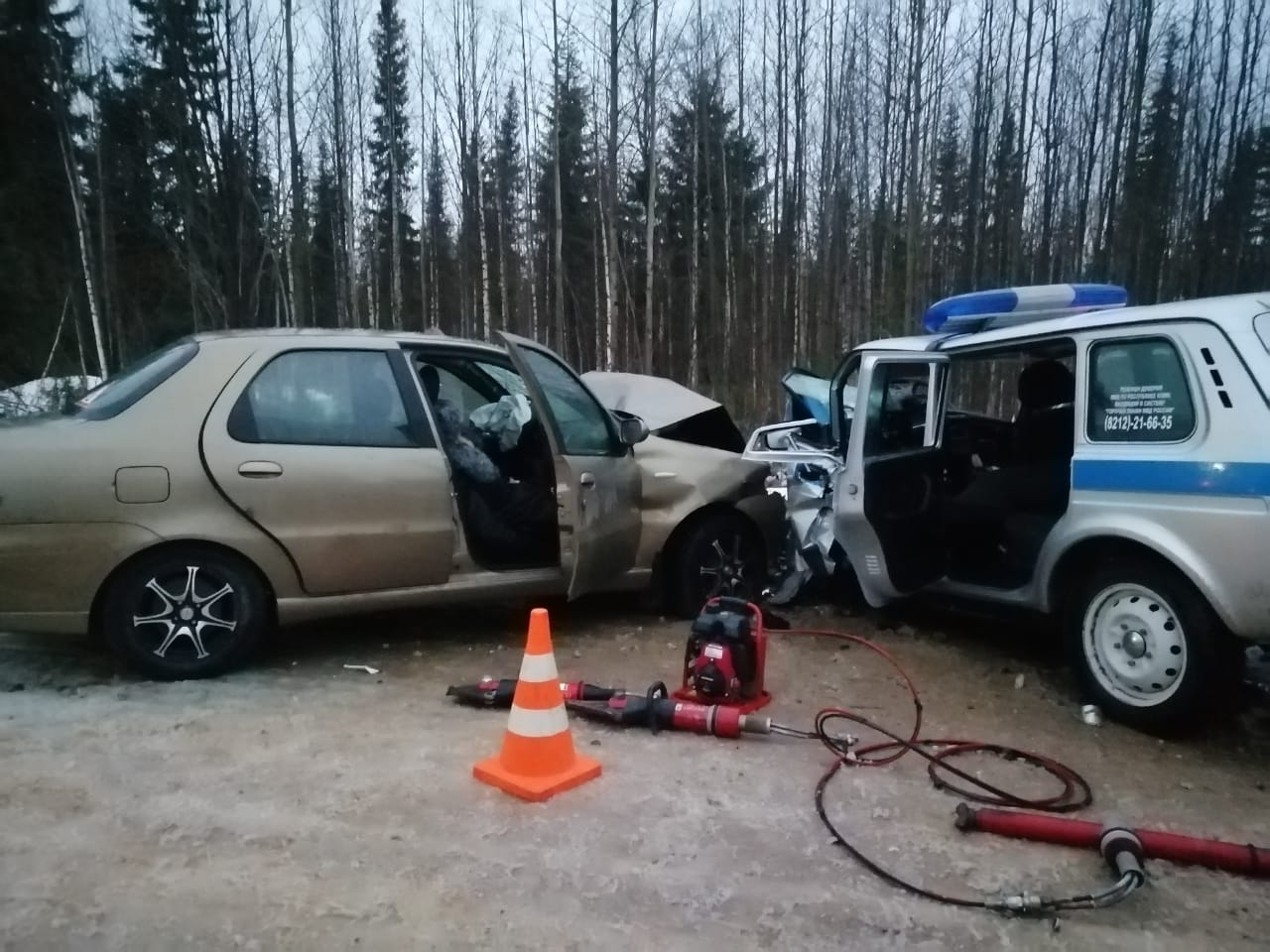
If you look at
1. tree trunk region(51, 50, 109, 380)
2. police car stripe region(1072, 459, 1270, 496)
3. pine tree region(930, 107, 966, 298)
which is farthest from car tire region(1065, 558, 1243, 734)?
tree trunk region(51, 50, 109, 380)

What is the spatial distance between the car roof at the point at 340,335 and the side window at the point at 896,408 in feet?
7.74

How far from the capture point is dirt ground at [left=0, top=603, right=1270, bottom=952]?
103 inches

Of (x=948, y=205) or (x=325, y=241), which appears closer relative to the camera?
(x=948, y=205)

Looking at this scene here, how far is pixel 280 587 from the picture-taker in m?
4.71

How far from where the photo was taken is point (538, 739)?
11.6ft

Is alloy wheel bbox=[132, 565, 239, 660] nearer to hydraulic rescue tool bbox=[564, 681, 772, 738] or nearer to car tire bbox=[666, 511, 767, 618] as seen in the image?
hydraulic rescue tool bbox=[564, 681, 772, 738]

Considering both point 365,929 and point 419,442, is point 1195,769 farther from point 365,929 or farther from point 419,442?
point 419,442

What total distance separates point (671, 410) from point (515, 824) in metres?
4.69

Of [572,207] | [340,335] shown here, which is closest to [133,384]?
[340,335]

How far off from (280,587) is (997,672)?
13.5 ft

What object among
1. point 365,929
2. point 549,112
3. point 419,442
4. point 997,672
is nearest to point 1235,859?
point 997,672

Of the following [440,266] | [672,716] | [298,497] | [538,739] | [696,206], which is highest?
[696,206]

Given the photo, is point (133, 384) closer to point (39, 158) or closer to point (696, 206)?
point (696, 206)

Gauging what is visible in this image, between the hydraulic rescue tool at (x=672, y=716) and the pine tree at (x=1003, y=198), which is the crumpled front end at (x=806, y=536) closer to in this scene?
the hydraulic rescue tool at (x=672, y=716)
